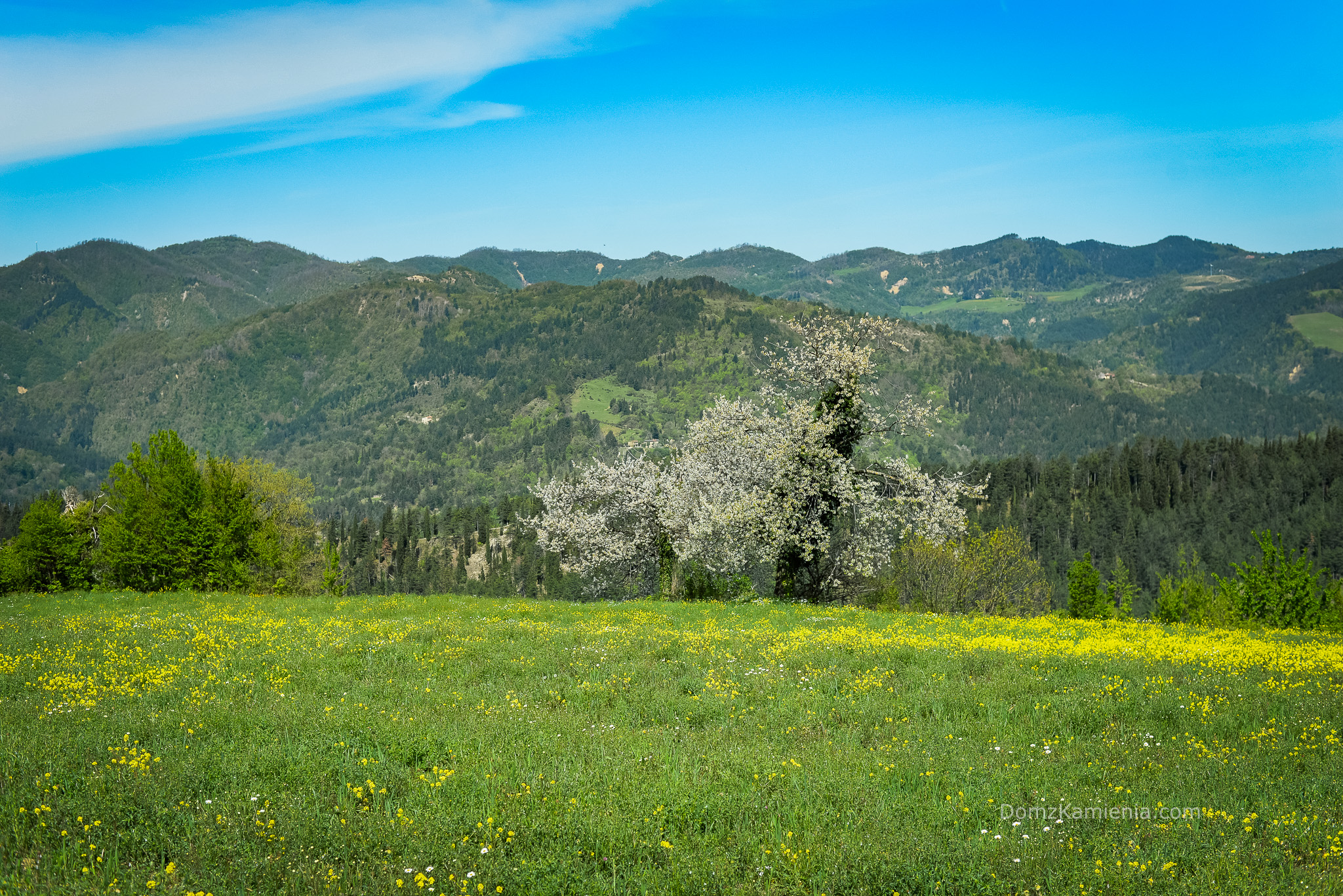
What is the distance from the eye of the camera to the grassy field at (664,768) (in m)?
6.89

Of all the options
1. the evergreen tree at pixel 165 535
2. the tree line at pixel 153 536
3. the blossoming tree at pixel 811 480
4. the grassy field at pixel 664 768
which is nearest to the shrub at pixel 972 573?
the blossoming tree at pixel 811 480

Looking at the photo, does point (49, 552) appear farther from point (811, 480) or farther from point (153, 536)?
point (811, 480)

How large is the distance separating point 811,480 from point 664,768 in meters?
21.2

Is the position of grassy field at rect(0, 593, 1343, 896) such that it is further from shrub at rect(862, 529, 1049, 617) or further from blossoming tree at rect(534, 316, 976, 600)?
shrub at rect(862, 529, 1049, 617)

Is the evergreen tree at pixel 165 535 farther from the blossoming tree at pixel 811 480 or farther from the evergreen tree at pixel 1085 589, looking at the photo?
the evergreen tree at pixel 1085 589

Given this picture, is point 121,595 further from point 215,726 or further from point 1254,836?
point 1254,836

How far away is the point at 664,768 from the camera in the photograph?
358 inches

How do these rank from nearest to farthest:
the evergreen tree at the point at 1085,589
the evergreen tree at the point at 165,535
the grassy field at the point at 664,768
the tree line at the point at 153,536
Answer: the grassy field at the point at 664,768 → the evergreen tree at the point at 165,535 → the tree line at the point at 153,536 → the evergreen tree at the point at 1085,589

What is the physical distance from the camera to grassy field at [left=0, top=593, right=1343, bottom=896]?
6891mm

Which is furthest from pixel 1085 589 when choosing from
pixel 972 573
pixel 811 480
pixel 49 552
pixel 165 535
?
pixel 49 552

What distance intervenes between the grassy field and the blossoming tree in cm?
1213

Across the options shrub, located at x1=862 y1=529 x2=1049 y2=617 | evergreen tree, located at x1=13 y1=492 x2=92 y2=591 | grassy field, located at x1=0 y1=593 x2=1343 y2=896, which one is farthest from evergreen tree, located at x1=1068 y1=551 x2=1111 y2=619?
evergreen tree, located at x1=13 y1=492 x2=92 y2=591

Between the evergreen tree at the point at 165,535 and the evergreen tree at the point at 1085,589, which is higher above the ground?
the evergreen tree at the point at 165,535

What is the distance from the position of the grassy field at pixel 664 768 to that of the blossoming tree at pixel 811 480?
12.1m
